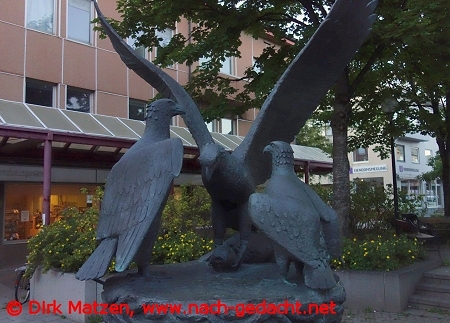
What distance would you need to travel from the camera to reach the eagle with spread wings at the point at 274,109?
311 centimetres

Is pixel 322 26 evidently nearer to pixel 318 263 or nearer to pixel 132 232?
pixel 318 263

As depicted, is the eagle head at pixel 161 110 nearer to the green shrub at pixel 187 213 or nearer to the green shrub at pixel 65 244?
the green shrub at pixel 65 244

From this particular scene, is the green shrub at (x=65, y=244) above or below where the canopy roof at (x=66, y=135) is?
below

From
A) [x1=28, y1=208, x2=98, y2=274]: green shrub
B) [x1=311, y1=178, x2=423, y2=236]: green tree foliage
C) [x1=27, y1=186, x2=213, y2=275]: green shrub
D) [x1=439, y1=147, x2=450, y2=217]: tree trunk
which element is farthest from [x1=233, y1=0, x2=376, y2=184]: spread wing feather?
[x1=439, y1=147, x2=450, y2=217]: tree trunk

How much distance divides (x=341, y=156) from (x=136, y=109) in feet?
30.2

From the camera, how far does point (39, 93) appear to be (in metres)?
13.4

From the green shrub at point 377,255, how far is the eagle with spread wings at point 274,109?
3.66 metres

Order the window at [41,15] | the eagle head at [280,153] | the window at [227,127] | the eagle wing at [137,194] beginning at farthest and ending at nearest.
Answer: the window at [227,127]
the window at [41,15]
the eagle head at [280,153]
the eagle wing at [137,194]

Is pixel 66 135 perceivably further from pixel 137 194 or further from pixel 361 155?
pixel 361 155

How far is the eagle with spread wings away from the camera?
10.2 feet

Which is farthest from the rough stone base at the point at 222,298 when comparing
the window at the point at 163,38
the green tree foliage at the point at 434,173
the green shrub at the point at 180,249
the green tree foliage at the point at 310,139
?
the green tree foliage at the point at 434,173

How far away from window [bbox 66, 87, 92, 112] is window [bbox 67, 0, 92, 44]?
1764mm

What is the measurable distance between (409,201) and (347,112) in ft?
14.6

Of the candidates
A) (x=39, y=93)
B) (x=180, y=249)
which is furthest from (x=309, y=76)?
(x=39, y=93)
